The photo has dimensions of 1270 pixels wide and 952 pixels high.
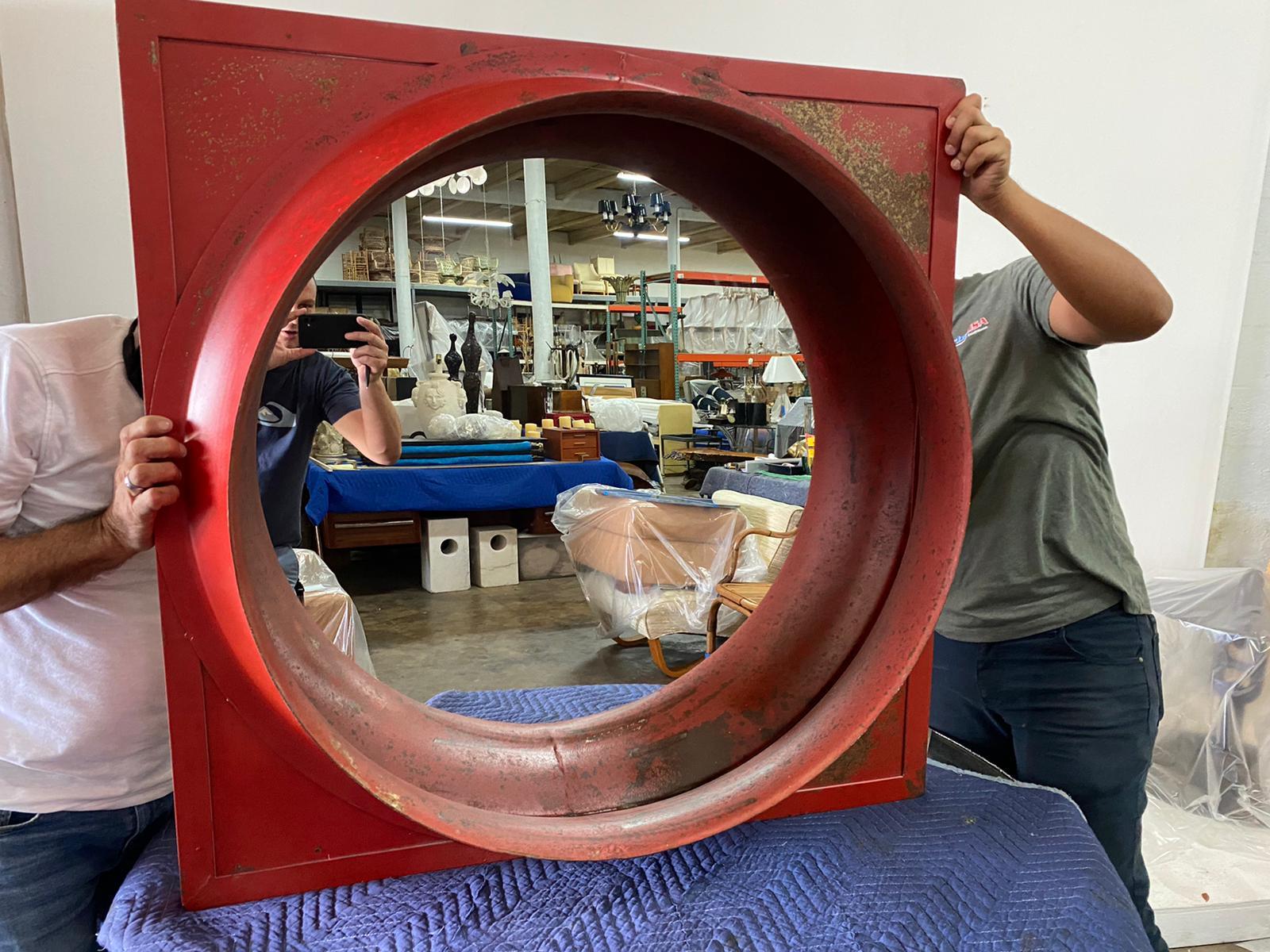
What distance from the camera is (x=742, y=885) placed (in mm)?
656

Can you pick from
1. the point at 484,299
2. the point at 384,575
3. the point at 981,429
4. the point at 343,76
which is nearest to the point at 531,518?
the point at 384,575

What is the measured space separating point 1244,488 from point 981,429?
1530 millimetres

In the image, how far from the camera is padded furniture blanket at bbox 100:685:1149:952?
574 mm

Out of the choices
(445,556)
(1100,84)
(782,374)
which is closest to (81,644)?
(1100,84)

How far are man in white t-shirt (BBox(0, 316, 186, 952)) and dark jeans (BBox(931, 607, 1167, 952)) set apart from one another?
0.92m

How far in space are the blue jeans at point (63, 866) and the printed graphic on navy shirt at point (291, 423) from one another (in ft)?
2.16

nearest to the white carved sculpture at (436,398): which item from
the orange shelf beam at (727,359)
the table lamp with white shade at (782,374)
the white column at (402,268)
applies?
the table lamp with white shade at (782,374)

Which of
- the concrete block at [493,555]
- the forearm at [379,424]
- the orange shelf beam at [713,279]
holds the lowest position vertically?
the concrete block at [493,555]

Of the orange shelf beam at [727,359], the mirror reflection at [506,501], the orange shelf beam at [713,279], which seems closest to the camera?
the mirror reflection at [506,501]

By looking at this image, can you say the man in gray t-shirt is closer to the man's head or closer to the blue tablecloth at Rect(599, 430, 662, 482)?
the man's head

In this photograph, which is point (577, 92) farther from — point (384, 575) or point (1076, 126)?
point (384, 575)

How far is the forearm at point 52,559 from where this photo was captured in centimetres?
61

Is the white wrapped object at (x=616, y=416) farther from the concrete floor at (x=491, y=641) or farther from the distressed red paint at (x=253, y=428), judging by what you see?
the distressed red paint at (x=253, y=428)

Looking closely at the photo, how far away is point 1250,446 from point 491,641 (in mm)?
2501
